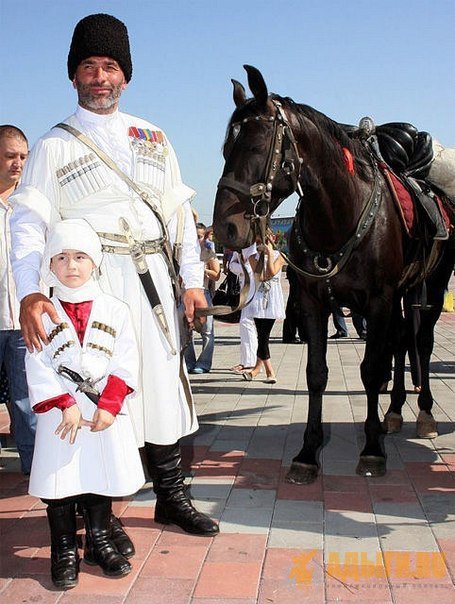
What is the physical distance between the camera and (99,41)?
10.6 ft

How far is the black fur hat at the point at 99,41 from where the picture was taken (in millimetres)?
3225

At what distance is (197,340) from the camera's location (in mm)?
11781

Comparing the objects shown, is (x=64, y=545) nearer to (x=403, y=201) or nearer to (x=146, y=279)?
(x=146, y=279)

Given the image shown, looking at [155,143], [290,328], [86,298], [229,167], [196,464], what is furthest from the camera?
[290,328]

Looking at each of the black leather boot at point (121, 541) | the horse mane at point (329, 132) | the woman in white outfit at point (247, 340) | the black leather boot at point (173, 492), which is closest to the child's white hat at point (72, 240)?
the black leather boot at point (173, 492)

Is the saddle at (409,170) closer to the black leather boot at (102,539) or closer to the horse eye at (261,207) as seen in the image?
the horse eye at (261,207)

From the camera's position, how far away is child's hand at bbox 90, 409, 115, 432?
285 cm

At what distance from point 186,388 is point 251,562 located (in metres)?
0.87

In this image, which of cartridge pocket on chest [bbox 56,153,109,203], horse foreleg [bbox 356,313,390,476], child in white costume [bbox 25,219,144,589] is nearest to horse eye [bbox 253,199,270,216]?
cartridge pocket on chest [bbox 56,153,109,203]

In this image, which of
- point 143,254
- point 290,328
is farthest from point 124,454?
point 290,328

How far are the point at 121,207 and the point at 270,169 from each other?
0.92 meters

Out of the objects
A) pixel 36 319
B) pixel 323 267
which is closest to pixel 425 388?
pixel 323 267

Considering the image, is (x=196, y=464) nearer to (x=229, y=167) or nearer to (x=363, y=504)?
(x=363, y=504)

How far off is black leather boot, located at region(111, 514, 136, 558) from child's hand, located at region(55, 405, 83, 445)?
2.35 feet
